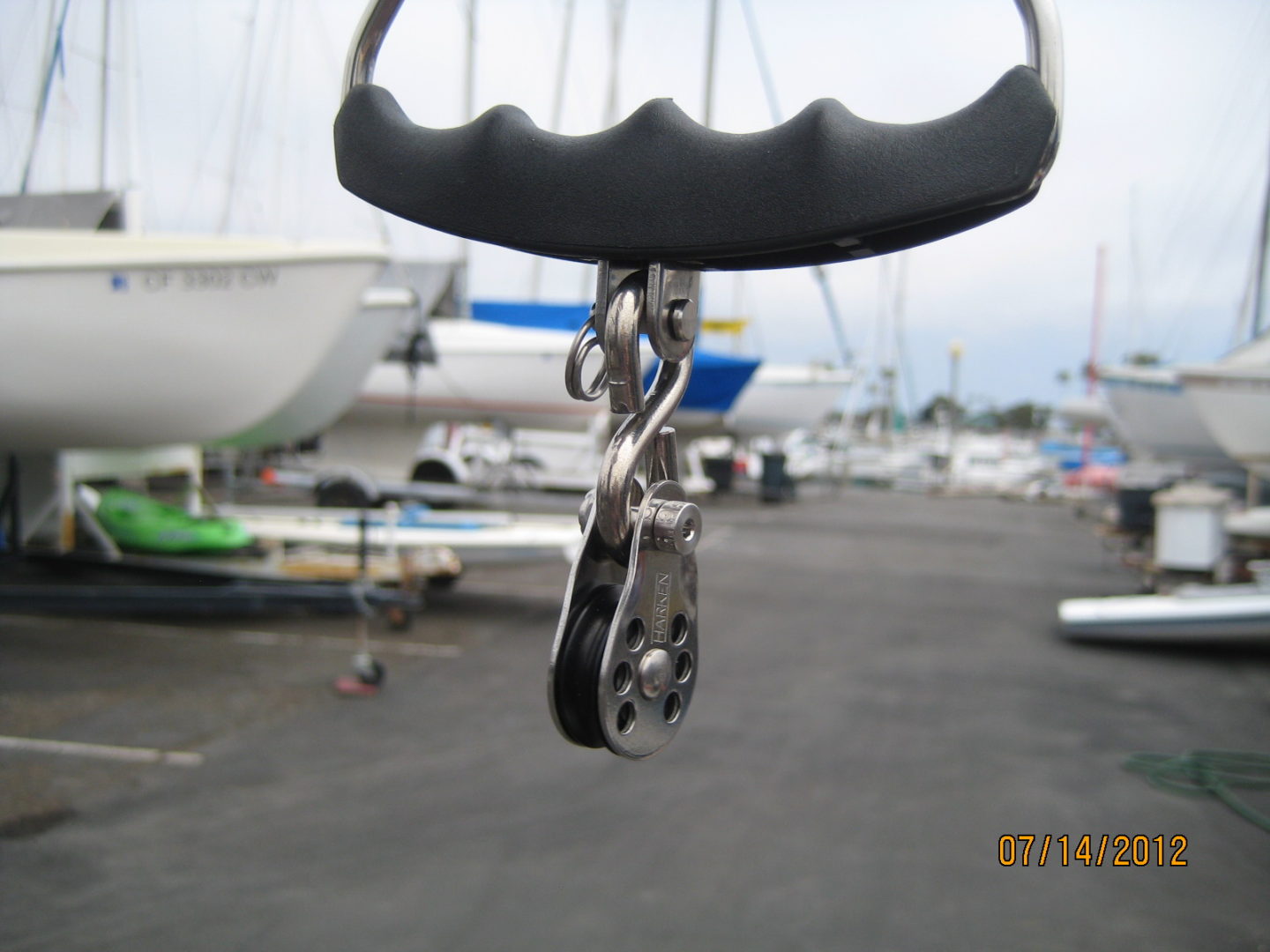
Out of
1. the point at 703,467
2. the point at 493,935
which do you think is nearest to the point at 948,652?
the point at 493,935

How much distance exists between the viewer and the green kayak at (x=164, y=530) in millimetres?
6590

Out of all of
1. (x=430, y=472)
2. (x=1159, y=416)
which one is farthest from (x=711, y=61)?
(x=1159, y=416)

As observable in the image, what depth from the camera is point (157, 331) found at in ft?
15.5

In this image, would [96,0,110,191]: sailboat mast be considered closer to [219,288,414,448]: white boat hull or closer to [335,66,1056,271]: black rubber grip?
[335,66,1056,271]: black rubber grip

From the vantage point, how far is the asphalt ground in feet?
8.73

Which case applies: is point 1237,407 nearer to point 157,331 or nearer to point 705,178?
point 157,331

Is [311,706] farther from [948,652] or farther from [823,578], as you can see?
[823,578]

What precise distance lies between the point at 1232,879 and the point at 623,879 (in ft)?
6.19

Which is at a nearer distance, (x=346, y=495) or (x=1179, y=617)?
(x=346, y=495)

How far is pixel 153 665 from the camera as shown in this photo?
5078 mm

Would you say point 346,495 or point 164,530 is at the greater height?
point 346,495
